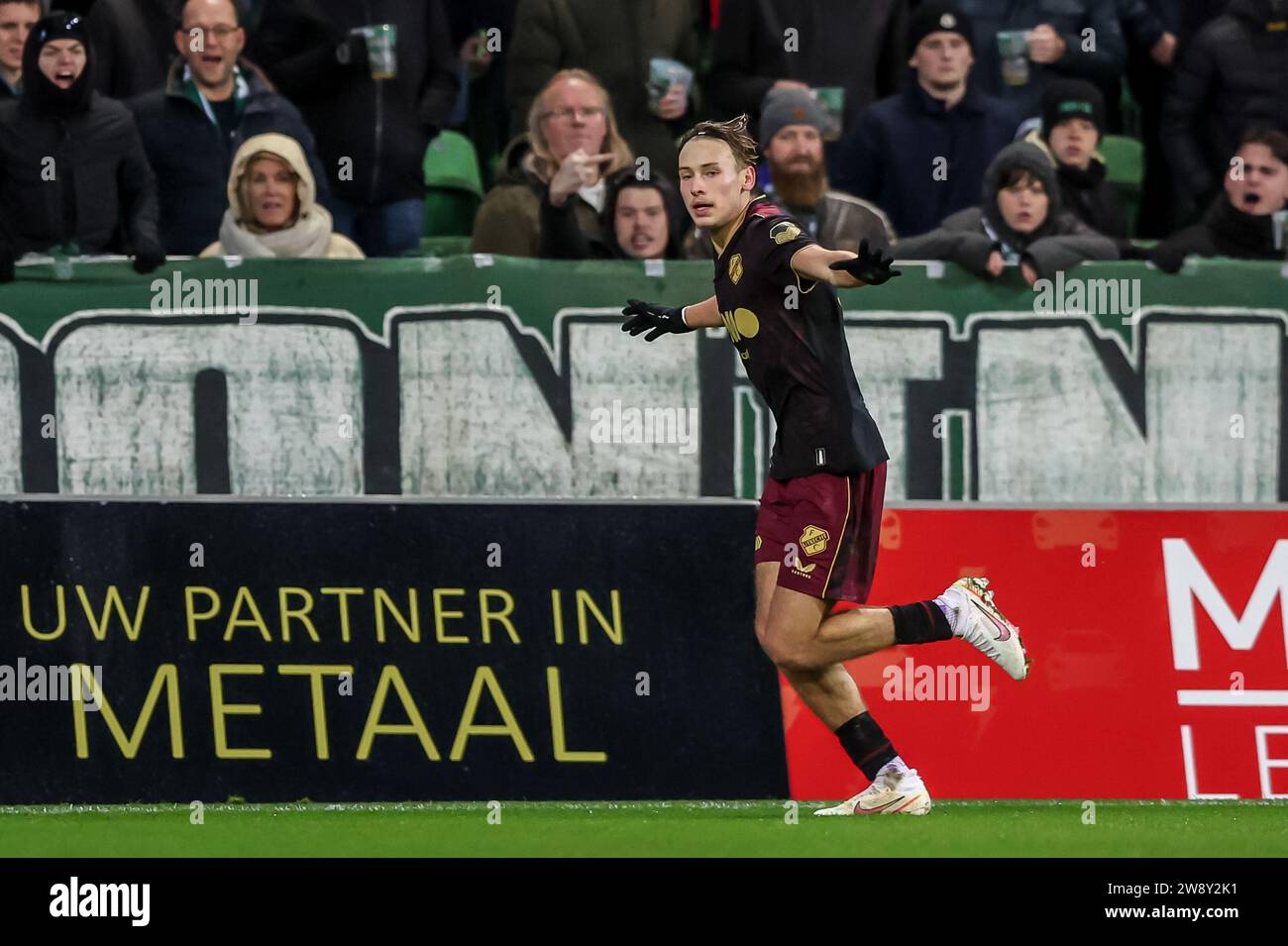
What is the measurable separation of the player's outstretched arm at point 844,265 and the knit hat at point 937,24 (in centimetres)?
276

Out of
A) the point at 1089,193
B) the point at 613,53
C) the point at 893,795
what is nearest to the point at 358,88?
the point at 613,53

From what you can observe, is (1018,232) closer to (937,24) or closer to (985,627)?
(937,24)

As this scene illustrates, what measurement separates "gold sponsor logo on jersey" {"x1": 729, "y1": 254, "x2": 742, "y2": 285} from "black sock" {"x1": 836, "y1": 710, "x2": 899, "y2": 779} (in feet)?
4.74

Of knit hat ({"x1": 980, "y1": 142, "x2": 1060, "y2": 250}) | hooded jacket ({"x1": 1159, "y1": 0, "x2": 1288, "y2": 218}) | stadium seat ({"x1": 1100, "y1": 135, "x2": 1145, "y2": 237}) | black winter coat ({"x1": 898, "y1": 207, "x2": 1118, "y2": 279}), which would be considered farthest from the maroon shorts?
stadium seat ({"x1": 1100, "y1": 135, "x2": 1145, "y2": 237})

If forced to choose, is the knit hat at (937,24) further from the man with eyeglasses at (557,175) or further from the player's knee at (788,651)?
the player's knee at (788,651)

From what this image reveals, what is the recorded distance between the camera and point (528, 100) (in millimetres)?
8938

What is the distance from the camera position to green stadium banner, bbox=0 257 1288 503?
7695 millimetres

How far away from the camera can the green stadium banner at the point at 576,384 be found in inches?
303

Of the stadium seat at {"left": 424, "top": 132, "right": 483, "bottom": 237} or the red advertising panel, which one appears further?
the stadium seat at {"left": 424, "top": 132, "right": 483, "bottom": 237}

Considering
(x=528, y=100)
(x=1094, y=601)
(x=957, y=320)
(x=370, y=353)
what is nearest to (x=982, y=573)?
(x=1094, y=601)

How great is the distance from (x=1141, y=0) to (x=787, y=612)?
13.5 ft

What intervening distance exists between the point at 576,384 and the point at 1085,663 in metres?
2.07

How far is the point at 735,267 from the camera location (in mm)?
6594

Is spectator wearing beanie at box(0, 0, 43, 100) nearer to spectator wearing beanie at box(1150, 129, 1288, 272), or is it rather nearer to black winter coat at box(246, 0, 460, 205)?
black winter coat at box(246, 0, 460, 205)
